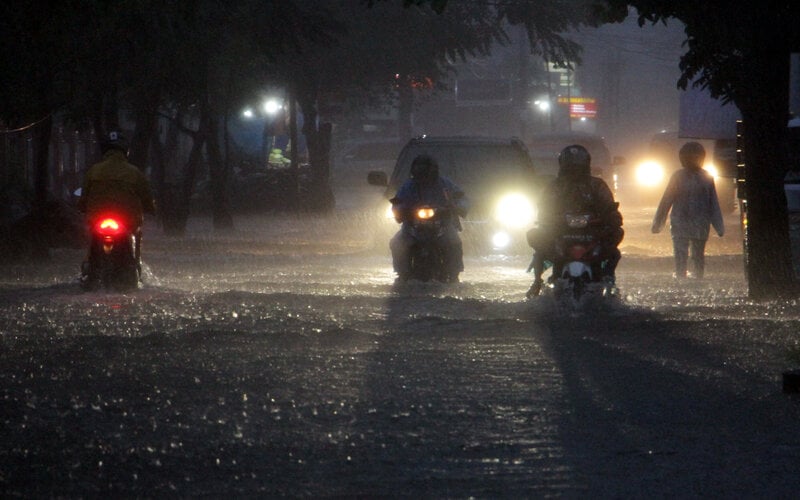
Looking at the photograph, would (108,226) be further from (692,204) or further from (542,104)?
(542,104)

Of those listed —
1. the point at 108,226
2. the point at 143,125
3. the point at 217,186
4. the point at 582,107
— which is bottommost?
the point at 108,226

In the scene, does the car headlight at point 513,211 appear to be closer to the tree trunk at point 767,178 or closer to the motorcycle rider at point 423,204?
the motorcycle rider at point 423,204

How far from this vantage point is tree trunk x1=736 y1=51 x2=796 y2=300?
545 inches

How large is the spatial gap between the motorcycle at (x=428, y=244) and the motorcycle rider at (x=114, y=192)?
2.53 m

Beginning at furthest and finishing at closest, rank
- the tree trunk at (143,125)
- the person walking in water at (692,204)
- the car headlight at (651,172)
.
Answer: the car headlight at (651,172) → the tree trunk at (143,125) → the person walking in water at (692,204)

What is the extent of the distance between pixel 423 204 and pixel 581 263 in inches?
128

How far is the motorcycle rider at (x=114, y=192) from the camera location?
14078mm

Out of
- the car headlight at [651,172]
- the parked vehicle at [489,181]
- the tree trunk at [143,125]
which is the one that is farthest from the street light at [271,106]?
the parked vehicle at [489,181]

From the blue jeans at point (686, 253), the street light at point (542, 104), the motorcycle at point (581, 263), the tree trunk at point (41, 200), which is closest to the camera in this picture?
the motorcycle at point (581, 263)

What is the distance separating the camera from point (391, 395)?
320 inches

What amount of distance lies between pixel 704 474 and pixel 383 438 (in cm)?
147

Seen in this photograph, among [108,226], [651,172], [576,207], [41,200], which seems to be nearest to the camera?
[576,207]

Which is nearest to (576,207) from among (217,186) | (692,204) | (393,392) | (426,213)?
(426,213)

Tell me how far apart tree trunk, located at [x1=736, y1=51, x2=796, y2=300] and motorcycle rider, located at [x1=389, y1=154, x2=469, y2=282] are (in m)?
2.79
